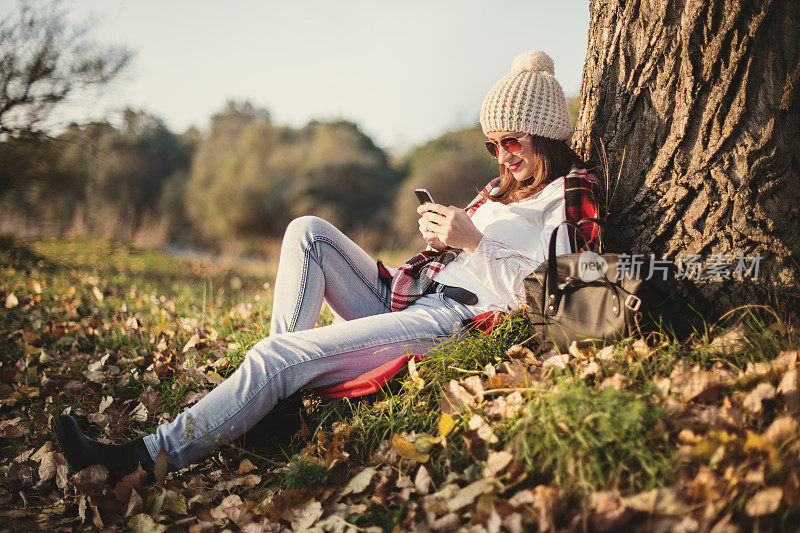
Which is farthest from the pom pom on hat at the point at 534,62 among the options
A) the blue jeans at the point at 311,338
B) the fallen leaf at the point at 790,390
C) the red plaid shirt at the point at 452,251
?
the fallen leaf at the point at 790,390

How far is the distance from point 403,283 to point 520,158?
2.58 ft

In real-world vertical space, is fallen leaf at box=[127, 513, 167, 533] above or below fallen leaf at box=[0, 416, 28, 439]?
below

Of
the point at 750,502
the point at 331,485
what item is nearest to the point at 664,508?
the point at 750,502

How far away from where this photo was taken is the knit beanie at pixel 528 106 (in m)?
2.40

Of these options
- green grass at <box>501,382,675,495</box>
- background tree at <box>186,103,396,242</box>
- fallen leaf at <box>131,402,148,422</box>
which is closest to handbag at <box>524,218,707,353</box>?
green grass at <box>501,382,675,495</box>

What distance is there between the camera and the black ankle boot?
1896 mm

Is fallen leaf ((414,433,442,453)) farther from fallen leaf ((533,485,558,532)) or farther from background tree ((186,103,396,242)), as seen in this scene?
background tree ((186,103,396,242))

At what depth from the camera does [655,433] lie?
1.46m

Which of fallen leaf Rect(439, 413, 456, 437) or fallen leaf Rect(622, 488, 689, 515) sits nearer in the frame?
fallen leaf Rect(622, 488, 689, 515)

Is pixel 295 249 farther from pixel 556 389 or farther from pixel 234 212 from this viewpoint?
pixel 234 212

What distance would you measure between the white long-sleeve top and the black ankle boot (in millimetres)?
1379

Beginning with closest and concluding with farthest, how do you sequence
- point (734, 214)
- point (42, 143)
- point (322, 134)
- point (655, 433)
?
point (655, 433)
point (734, 214)
point (42, 143)
point (322, 134)

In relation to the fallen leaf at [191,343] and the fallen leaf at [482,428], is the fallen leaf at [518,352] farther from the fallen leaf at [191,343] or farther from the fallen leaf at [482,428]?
the fallen leaf at [191,343]

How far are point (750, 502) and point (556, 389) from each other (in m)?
0.57
